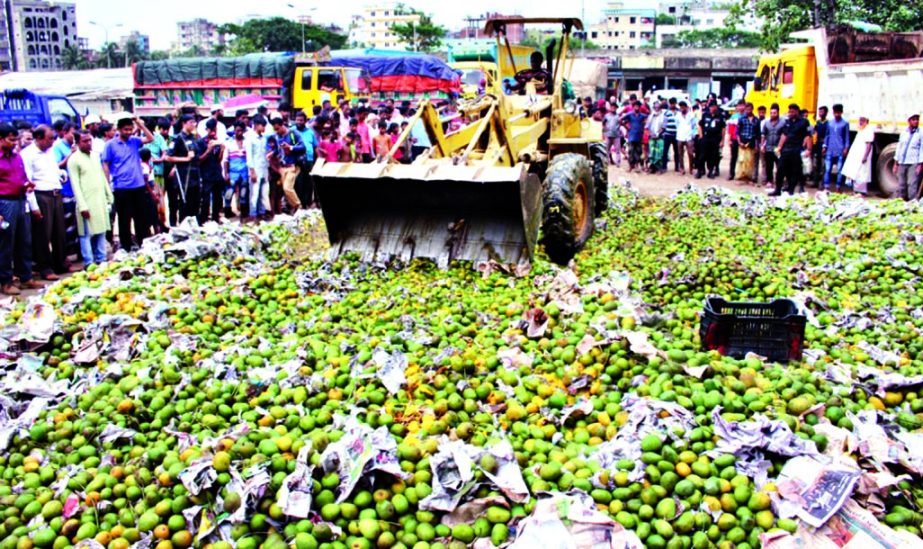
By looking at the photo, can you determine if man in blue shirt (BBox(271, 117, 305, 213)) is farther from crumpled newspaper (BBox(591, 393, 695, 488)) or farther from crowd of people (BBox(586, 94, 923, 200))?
crumpled newspaper (BBox(591, 393, 695, 488))

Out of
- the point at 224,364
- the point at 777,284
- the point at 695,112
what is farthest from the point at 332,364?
the point at 695,112

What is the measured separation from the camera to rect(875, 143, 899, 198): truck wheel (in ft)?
50.4

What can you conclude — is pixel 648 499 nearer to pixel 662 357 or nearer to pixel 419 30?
pixel 662 357

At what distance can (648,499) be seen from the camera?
395cm

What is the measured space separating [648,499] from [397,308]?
11.7 feet

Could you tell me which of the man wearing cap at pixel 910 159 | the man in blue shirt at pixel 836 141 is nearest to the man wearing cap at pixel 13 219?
the man wearing cap at pixel 910 159

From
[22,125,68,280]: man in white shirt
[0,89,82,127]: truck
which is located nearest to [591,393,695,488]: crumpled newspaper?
[22,125,68,280]: man in white shirt

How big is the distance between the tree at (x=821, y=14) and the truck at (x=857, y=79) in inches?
219

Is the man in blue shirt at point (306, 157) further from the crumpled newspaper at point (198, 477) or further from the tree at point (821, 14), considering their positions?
the tree at point (821, 14)

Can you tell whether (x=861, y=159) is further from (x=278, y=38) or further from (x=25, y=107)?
(x=278, y=38)

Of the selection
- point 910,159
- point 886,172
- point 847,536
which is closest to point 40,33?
point 886,172

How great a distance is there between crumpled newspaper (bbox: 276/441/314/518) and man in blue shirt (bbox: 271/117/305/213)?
9.70 meters

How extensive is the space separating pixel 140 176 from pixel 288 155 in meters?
3.24

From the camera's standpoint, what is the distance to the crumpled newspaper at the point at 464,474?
13.0ft
